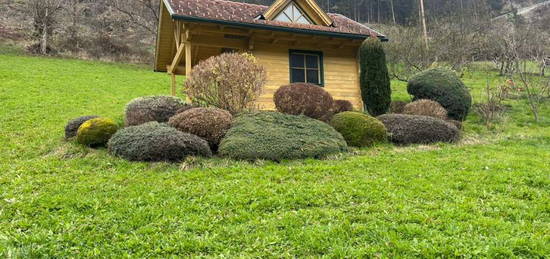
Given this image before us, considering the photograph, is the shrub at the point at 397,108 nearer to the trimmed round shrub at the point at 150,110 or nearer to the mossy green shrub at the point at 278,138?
the mossy green shrub at the point at 278,138

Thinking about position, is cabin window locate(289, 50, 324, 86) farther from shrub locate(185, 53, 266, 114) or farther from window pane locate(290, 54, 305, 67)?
shrub locate(185, 53, 266, 114)

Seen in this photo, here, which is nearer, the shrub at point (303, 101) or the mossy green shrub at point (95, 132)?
the mossy green shrub at point (95, 132)

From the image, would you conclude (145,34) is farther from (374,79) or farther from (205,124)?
(205,124)

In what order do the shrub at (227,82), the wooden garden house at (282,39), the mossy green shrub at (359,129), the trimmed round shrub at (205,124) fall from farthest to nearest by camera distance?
the wooden garden house at (282,39)
the shrub at (227,82)
the mossy green shrub at (359,129)
the trimmed round shrub at (205,124)

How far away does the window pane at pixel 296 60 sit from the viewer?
13376 millimetres

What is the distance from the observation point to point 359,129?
354 inches

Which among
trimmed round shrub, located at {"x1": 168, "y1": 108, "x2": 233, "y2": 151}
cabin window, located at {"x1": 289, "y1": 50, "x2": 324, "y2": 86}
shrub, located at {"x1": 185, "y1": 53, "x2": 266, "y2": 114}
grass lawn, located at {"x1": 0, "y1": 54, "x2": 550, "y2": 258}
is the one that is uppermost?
cabin window, located at {"x1": 289, "y1": 50, "x2": 324, "y2": 86}

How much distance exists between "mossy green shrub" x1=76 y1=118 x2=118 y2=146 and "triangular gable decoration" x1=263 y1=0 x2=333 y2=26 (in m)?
7.28

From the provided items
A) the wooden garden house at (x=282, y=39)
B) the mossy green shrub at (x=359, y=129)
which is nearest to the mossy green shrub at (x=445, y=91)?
the wooden garden house at (x=282, y=39)

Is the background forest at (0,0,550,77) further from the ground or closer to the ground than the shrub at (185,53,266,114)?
further from the ground

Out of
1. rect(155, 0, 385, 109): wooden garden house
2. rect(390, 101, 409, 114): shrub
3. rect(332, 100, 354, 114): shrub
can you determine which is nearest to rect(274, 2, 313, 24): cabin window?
rect(155, 0, 385, 109): wooden garden house

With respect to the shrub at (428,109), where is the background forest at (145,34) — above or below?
above

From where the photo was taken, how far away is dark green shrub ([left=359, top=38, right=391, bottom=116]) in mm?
11562

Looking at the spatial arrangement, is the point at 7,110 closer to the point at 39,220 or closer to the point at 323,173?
the point at 39,220
